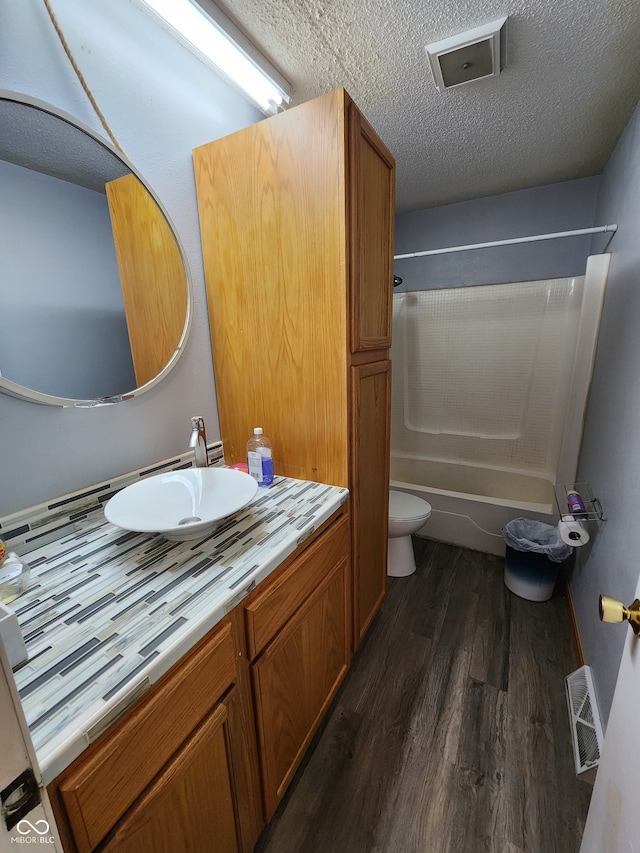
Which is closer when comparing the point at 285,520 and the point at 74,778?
the point at 74,778

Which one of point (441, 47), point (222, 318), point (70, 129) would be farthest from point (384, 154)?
point (70, 129)

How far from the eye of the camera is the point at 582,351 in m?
1.89

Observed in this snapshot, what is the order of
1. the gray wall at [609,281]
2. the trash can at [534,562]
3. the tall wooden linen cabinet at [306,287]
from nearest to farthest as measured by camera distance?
the tall wooden linen cabinet at [306,287], the gray wall at [609,281], the trash can at [534,562]

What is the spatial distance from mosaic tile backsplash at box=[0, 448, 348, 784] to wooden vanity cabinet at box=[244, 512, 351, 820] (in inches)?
3.7

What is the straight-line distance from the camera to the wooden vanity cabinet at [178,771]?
0.53 meters

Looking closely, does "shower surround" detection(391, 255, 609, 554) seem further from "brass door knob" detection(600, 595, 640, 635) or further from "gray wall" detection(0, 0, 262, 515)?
"gray wall" detection(0, 0, 262, 515)

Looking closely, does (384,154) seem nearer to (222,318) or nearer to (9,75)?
(222,318)

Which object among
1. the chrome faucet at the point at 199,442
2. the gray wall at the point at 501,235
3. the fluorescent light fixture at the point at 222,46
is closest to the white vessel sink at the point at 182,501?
the chrome faucet at the point at 199,442

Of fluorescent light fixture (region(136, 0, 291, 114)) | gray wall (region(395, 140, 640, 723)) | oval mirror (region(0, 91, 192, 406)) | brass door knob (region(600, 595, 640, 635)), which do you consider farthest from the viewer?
gray wall (region(395, 140, 640, 723))

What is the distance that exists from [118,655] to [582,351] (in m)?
2.28

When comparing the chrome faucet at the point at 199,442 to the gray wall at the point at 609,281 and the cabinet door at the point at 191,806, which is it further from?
the gray wall at the point at 609,281

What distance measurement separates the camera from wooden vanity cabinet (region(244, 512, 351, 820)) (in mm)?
900

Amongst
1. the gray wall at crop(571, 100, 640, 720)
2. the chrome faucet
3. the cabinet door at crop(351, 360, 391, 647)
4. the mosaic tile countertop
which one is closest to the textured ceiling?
the gray wall at crop(571, 100, 640, 720)

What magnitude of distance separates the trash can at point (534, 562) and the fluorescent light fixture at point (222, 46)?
231 centimetres
